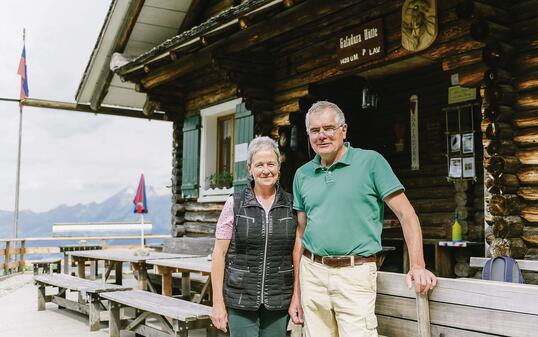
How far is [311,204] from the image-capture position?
300 cm

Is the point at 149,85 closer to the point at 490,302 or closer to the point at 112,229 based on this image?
the point at 490,302

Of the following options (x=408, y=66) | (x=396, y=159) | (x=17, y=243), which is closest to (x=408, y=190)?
(x=396, y=159)

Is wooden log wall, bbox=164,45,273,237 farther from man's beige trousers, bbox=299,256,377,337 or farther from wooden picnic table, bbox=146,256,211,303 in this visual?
man's beige trousers, bbox=299,256,377,337

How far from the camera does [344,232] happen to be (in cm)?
286

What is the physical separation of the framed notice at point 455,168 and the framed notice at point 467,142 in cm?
17

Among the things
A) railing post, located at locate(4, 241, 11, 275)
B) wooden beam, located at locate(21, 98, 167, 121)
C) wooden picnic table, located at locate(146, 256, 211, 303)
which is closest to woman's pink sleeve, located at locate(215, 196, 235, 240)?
wooden picnic table, located at locate(146, 256, 211, 303)

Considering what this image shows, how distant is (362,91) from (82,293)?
503 centimetres

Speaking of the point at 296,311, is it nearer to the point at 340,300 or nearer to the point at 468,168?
the point at 340,300

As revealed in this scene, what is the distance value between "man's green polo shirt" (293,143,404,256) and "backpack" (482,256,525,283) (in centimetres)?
262

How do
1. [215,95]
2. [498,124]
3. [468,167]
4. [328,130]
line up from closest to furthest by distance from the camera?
[328,130], [498,124], [468,167], [215,95]

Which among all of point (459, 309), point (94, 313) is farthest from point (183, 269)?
point (459, 309)

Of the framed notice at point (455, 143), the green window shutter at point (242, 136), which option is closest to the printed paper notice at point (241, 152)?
the green window shutter at point (242, 136)

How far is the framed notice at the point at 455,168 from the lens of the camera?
7938 mm

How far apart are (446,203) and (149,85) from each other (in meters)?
5.82
